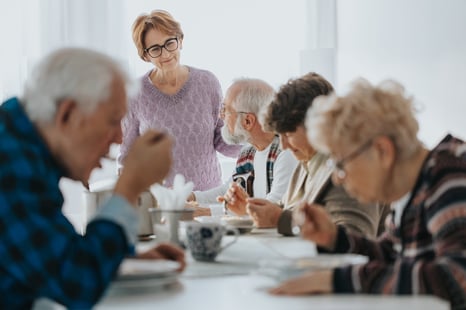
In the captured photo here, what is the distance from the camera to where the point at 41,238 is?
1.32 metres

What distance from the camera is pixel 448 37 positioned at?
4586mm

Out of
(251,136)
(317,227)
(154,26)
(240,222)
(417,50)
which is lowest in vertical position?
(240,222)

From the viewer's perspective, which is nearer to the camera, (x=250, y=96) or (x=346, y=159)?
(x=346, y=159)

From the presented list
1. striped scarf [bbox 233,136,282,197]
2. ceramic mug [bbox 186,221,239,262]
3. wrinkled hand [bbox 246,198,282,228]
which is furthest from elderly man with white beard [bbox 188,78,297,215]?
ceramic mug [bbox 186,221,239,262]

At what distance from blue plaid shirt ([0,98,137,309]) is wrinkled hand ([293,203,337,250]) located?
20.7 inches

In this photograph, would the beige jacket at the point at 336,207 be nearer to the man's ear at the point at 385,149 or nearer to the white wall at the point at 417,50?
the man's ear at the point at 385,149

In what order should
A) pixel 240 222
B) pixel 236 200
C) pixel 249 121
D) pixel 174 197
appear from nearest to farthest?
pixel 174 197
pixel 240 222
pixel 236 200
pixel 249 121

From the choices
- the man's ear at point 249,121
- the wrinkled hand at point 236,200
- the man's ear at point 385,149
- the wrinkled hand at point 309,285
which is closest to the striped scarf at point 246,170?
the man's ear at point 249,121

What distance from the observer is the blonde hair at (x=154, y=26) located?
384 centimetres

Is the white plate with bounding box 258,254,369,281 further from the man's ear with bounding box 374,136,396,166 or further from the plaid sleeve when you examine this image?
the plaid sleeve

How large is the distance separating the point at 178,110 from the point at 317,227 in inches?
87.9

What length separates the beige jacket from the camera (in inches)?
89.6

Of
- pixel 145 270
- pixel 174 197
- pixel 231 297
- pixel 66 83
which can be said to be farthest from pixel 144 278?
pixel 174 197

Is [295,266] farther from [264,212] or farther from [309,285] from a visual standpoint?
[264,212]
